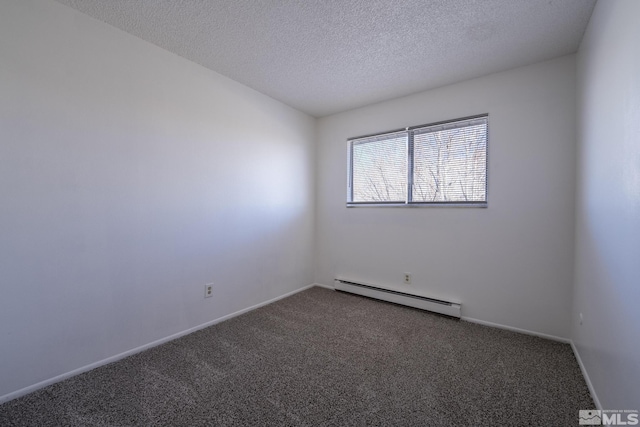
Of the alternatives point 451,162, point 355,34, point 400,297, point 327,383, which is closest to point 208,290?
point 327,383

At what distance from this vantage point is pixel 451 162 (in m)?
2.91

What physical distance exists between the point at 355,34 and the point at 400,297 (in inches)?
109

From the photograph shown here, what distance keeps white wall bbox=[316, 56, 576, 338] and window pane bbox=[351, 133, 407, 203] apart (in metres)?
0.18

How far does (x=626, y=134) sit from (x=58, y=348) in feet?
11.7

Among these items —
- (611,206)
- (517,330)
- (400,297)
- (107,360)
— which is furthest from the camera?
(400,297)

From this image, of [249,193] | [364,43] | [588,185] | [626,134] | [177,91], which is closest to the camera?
[626,134]

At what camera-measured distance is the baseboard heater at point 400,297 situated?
2.83m

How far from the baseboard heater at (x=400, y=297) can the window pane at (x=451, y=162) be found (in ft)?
3.78

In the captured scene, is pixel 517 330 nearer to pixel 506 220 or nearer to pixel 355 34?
pixel 506 220

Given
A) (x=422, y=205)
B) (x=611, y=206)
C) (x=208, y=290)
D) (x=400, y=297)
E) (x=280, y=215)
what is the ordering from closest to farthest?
1. (x=611, y=206)
2. (x=208, y=290)
3. (x=422, y=205)
4. (x=400, y=297)
5. (x=280, y=215)

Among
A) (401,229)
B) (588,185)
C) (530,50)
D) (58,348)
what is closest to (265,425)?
(58,348)

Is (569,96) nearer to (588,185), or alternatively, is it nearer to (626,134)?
(588,185)

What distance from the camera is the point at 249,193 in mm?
3035

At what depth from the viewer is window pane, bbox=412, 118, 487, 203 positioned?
2.73 m
